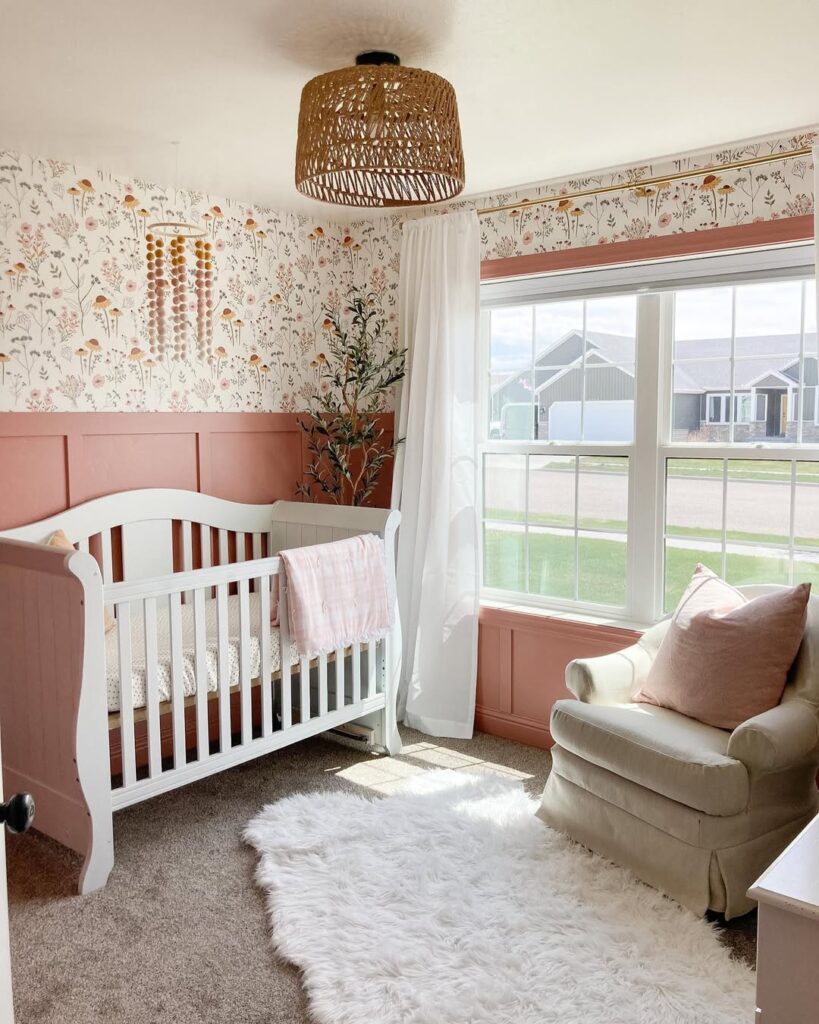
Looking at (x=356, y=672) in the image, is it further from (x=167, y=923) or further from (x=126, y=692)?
(x=167, y=923)

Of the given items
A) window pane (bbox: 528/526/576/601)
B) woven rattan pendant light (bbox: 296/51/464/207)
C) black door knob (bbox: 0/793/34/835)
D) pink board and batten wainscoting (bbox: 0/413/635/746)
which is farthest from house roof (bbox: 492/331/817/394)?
black door knob (bbox: 0/793/34/835)

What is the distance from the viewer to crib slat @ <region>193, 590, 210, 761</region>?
9.03 ft

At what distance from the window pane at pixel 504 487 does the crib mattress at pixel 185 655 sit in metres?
1.15

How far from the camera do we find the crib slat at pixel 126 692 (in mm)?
2516

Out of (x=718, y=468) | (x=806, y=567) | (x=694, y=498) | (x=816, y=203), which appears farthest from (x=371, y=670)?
(x=816, y=203)

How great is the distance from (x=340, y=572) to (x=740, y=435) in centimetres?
154

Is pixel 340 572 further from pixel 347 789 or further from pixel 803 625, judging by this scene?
pixel 803 625

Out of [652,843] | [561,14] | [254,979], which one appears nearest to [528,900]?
[652,843]

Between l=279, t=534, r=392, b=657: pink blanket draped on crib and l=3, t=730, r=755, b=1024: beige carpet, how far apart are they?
1.81 feet

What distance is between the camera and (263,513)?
3.84 m

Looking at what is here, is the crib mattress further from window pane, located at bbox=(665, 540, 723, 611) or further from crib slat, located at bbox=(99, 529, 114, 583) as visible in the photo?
window pane, located at bbox=(665, 540, 723, 611)

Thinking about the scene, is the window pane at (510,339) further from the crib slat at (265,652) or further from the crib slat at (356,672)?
the crib slat at (265,652)

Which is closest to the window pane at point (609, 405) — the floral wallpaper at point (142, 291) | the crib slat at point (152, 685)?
the floral wallpaper at point (142, 291)

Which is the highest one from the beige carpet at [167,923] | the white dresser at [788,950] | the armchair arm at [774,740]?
the white dresser at [788,950]
